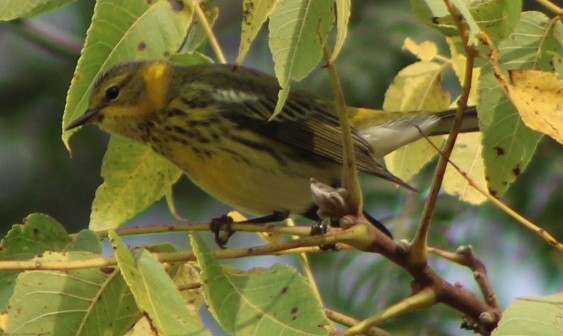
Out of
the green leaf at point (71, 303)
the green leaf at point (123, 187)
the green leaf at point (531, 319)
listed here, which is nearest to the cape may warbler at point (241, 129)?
the green leaf at point (123, 187)

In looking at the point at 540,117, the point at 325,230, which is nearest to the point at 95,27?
the point at 325,230

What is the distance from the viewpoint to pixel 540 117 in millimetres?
1673

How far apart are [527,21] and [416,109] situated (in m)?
0.62

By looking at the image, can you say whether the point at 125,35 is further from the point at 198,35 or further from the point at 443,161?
the point at 443,161

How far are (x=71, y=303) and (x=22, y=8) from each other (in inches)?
21.9

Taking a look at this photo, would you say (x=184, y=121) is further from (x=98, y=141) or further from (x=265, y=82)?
(x=98, y=141)

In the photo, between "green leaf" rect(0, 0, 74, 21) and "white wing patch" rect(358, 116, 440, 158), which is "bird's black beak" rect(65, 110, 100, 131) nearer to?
"white wing patch" rect(358, 116, 440, 158)

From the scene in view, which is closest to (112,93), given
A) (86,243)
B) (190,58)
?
(190,58)

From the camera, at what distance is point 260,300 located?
176cm

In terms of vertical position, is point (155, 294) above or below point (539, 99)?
below

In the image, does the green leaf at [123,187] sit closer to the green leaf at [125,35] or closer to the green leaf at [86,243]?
the green leaf at [125,35]

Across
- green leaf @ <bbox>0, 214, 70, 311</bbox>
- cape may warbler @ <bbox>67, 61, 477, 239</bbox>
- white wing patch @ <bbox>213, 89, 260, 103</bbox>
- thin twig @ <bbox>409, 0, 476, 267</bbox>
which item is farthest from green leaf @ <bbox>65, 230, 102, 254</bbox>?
white wing patch @ <bbox>213, 89, 260, 103</bbox>

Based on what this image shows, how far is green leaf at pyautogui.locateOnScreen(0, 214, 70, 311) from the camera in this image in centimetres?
194

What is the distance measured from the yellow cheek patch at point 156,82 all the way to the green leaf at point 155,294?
1853 mm
